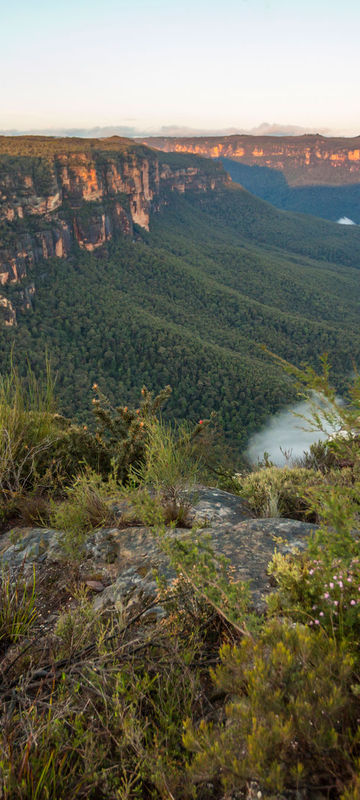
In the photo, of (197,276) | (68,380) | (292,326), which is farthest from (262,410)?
(197,276)

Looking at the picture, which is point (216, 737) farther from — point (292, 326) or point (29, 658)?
point (292, 326)

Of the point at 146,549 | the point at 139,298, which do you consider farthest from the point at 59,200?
the point at 146,549

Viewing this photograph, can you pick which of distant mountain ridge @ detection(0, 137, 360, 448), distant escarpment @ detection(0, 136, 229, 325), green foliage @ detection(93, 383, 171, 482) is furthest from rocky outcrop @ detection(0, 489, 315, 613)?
distant escarpment @ detection(0, 136, 229, 325)

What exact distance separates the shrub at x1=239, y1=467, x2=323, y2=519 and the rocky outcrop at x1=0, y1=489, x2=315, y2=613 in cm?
24

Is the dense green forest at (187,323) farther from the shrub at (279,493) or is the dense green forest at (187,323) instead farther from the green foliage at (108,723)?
the green foliage at (108,723)

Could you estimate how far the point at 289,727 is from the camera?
2.91 ft

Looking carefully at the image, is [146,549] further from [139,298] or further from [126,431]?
[139,298]

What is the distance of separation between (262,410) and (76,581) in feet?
113

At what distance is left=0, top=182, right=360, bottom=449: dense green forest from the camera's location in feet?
123

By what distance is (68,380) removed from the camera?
117 ft

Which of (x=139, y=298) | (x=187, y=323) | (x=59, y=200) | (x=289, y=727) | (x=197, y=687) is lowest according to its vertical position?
(x=187, y=323)

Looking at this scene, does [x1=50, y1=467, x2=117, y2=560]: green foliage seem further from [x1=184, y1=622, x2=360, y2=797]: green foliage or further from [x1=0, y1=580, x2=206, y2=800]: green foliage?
[x1=184, y1=622, x2=360, y2=797]: green foliage

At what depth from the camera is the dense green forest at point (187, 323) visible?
37375mm

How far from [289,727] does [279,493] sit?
7.25ft
